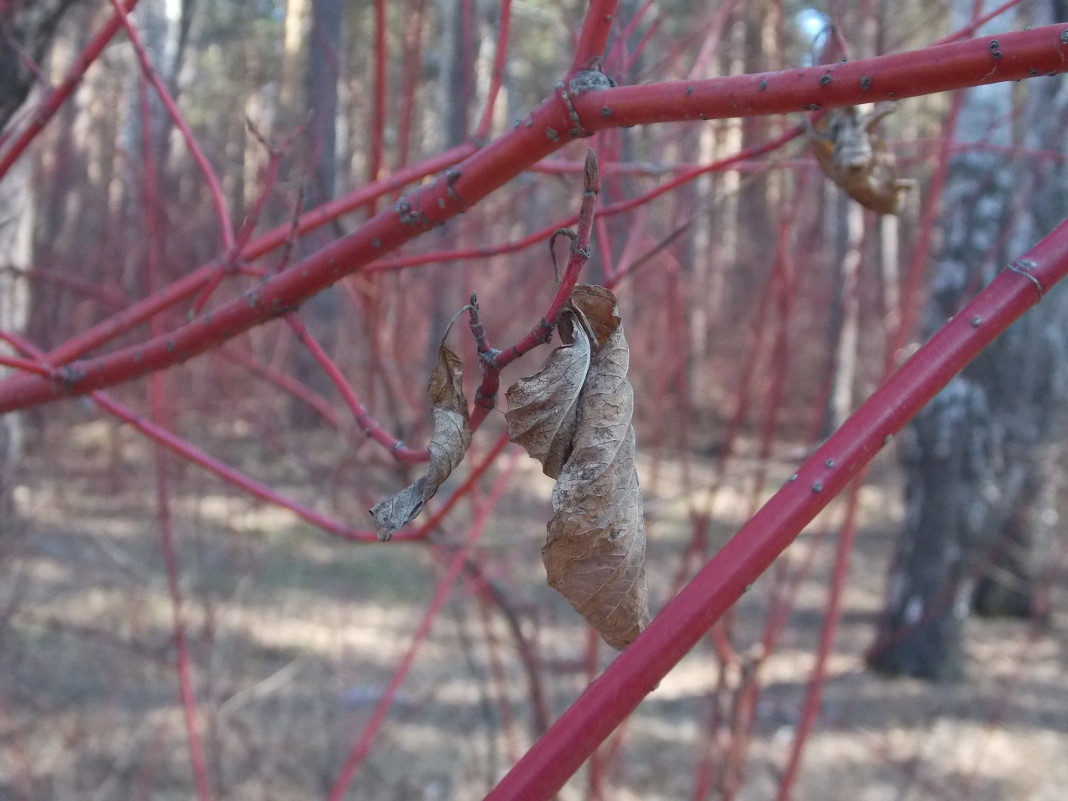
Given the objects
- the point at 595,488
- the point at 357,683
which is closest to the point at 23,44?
the point at 595,488

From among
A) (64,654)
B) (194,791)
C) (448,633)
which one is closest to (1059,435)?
(448,633)

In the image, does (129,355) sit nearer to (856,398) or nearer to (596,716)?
(596,716)

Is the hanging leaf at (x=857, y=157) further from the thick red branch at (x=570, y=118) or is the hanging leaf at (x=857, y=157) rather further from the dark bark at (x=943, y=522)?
the dark bark at (x=943, y=522)

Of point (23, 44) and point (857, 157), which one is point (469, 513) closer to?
point (23, 44)

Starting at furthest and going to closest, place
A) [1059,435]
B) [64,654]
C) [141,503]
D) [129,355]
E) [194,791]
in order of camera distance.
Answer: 1. [141,503]
2. [1059,435]
3. [64,654]
4. [194,791]
5. [129,355]

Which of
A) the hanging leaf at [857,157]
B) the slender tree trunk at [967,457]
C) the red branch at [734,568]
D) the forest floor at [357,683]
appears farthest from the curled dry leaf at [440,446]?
the slender tree trunk at [967,457]

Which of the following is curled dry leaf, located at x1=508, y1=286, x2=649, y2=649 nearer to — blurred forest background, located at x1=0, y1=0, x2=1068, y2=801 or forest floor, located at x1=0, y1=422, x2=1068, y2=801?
blurred forest background, located at x1=0, y1=0, x2=1068, y2=801
